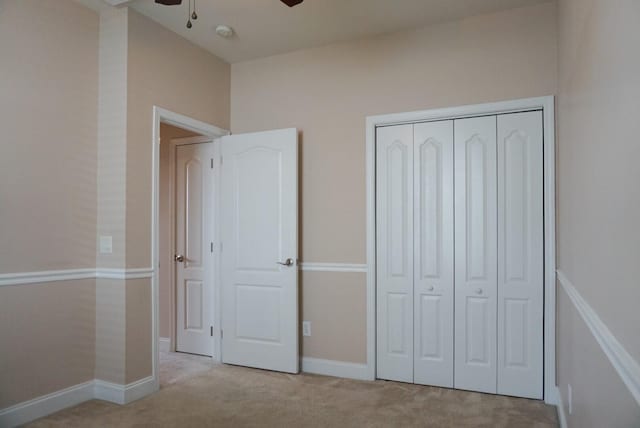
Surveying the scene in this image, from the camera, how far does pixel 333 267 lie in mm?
3789

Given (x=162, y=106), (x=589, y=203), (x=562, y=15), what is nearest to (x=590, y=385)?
(x=589, y=203)

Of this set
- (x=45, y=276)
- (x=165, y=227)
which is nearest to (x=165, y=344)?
(x=165, y=227)

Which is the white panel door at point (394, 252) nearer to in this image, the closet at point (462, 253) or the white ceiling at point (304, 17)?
the closet at point (462, 253)

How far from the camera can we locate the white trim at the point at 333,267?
12.1 feet

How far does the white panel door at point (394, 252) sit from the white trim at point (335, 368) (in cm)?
15

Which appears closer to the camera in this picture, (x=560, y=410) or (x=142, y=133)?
(x=560, y=410)

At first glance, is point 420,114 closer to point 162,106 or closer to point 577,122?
point 577,122

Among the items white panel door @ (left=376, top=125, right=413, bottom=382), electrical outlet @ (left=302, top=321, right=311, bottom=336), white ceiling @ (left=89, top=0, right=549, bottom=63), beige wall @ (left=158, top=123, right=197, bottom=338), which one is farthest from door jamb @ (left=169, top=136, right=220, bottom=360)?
white panel door @ (left=376, top=125, right=413, bottom=382)

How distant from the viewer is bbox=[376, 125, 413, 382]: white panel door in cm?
353

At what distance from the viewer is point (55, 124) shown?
304cm

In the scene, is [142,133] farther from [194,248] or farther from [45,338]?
[45,338]

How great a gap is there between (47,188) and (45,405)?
1.45 m

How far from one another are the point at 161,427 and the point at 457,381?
2.13 m

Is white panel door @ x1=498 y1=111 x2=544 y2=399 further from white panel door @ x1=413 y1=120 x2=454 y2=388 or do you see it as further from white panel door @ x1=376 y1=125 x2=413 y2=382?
white panel door @ x1=376 y1=125 x2=413 y2=382
